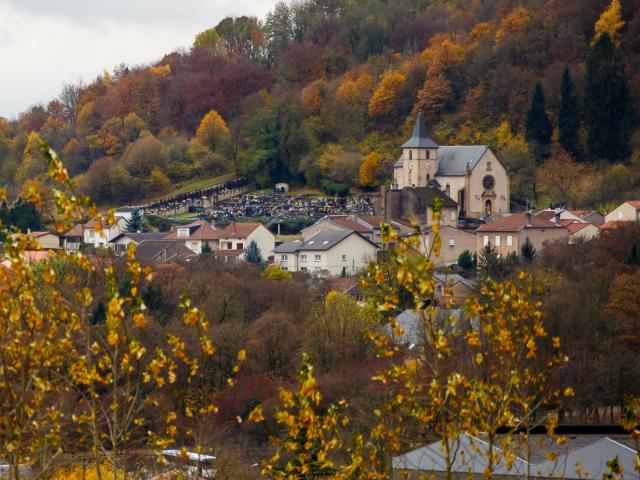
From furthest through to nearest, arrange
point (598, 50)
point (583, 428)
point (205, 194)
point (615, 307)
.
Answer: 1. point (205, 194)
2. point (598, 50)
3. point (615, 307)
4. point (583, 428)

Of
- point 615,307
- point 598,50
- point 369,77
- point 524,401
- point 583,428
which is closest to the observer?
point 524,401

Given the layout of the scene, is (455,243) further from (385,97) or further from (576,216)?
(385,97)

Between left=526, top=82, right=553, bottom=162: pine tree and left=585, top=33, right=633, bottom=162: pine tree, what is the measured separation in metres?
2.51

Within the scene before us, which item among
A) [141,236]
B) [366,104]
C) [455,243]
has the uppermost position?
[366,104]

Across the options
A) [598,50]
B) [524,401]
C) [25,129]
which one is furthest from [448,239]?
[25,129]

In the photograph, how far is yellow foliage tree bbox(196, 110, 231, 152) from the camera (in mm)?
92688

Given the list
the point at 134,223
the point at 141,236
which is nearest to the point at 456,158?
the point at 141,236

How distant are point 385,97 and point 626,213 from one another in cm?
2851

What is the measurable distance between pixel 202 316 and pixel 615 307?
28570mm

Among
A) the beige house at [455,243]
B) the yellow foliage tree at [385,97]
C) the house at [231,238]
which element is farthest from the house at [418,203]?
the yellow foliage tree at [385,97]

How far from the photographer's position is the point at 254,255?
2382 inches

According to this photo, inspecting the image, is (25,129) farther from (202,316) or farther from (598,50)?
(202,316)

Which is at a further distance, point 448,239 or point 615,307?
point 448,239

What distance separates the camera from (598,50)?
73.4 metres
